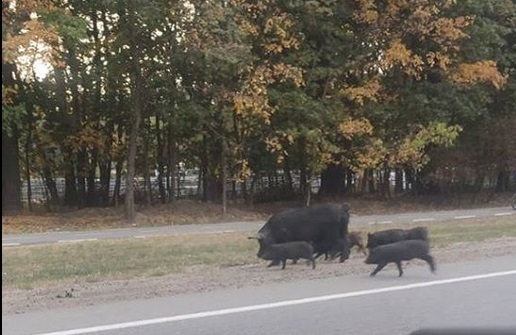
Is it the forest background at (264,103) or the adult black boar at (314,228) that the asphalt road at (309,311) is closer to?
the adult black boar at (314,228)

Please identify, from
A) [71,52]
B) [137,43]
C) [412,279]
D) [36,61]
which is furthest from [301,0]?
[412,279]

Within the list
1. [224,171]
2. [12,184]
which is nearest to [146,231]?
[12,184]

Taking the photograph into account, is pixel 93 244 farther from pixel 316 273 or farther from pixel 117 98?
pixel 117 98

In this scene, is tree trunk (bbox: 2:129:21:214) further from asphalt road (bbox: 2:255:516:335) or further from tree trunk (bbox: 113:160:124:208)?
asphalt road (bbox: 2:255:516:335)

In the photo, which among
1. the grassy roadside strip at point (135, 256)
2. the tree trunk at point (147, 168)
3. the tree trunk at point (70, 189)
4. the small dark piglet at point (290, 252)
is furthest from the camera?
the tree trunk at point (147, 168)

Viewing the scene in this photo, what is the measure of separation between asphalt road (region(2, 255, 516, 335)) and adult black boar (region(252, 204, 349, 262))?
1626 mm

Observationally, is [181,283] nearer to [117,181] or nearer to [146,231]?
[146,231]

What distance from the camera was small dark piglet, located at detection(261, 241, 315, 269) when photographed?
12.0 meters

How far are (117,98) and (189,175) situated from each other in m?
5.26

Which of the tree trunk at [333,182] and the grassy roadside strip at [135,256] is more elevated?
the tree trunk at [333,182]

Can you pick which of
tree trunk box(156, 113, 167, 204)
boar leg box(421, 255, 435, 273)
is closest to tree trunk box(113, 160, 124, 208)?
tree trunk box(156, 113, 167, 204)

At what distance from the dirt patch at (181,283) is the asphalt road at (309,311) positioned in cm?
34

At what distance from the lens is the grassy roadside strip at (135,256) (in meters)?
12.1

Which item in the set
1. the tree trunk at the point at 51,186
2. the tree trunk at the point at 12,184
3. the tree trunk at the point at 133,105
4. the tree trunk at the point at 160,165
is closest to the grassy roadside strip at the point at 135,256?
the tree trunk at the point at 133,105
